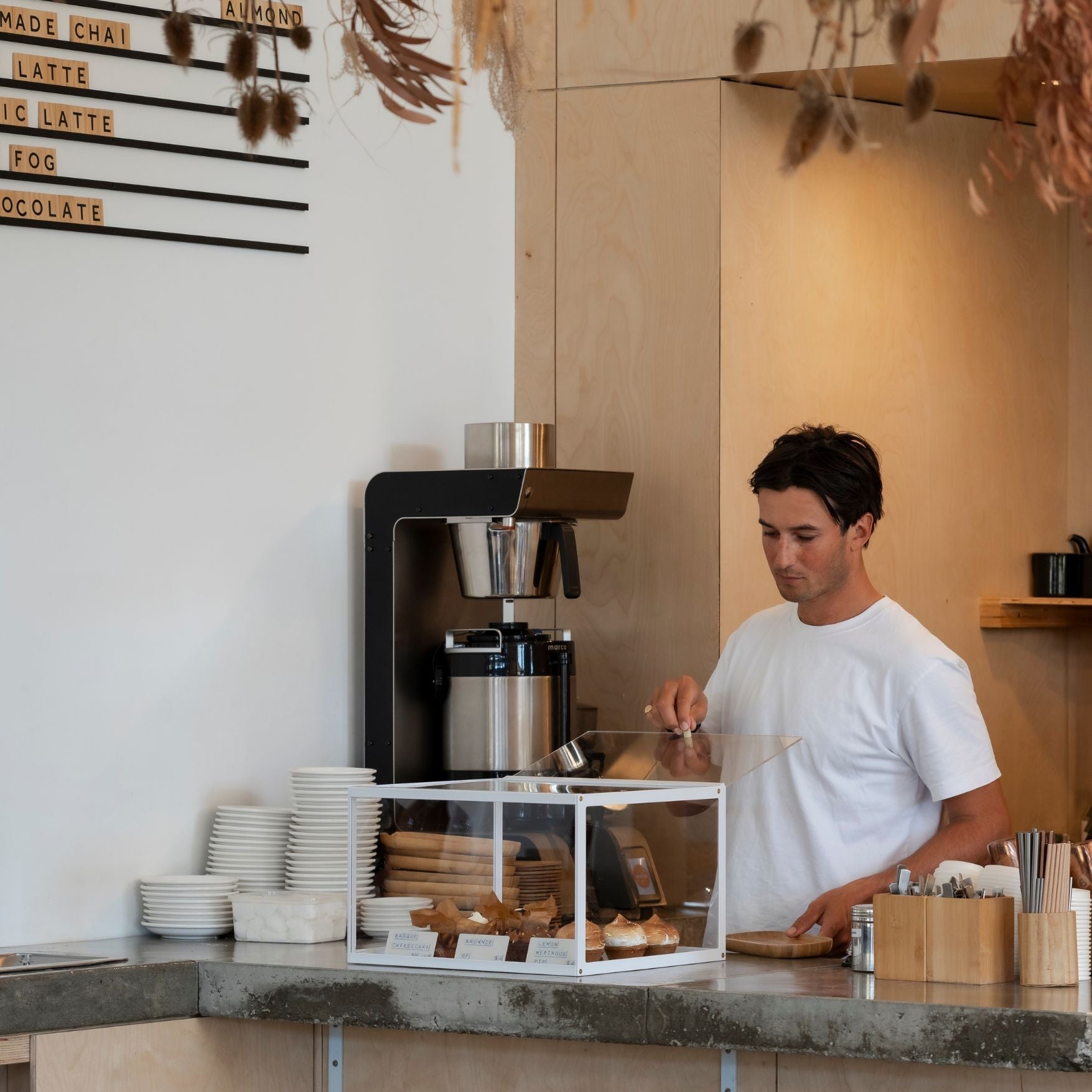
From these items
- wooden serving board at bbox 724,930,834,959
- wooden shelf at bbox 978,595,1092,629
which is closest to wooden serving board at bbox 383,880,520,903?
wooden serving board at bbox 724,930,834,959

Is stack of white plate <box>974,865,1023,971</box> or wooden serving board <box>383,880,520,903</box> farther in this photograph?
wooden serving board <box>383,880,520,903</box>

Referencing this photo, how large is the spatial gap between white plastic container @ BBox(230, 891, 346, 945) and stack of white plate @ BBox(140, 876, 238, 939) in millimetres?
55

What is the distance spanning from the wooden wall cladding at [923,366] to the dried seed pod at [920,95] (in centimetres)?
244

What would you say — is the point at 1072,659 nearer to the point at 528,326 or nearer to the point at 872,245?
the point at 872,245

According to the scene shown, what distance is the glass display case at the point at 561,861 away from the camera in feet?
7.20

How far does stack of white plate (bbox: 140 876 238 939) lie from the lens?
2.69 m

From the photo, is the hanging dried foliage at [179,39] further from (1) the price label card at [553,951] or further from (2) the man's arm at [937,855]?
(2) the man's arm at [937,855]

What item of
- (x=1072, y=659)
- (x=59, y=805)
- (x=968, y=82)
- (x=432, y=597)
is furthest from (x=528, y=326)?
(x=1072, y=659)

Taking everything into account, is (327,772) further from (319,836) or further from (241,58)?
(241,58)

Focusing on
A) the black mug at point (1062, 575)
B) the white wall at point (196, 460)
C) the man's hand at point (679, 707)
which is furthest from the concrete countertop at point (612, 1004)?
the black mug at point (1062, 575)

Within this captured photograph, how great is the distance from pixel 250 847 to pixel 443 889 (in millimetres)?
557

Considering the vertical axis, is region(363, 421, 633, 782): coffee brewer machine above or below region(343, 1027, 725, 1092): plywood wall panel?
above

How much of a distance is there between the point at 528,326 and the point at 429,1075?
1.69m

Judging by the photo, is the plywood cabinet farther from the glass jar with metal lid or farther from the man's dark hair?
the glass jar with metal lid
